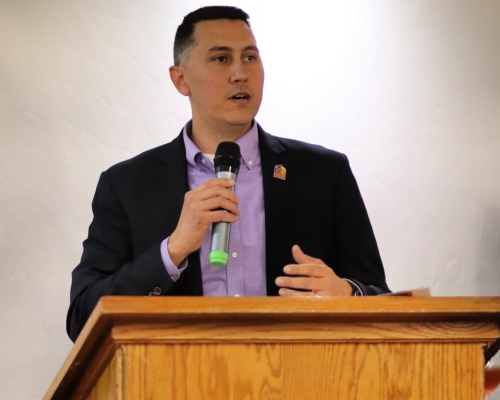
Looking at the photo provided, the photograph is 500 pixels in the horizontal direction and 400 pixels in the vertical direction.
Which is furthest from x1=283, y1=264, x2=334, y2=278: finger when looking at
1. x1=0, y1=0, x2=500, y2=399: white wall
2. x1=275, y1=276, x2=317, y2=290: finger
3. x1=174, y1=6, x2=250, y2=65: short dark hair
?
x1=0, y1=0, x2=500, y2=399: white wall

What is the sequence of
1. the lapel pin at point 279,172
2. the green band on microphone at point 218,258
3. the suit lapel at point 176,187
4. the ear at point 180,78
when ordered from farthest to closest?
the ear at point 180,78
the lapel pin at point 279,172
the suit lapel at point 176,187
the green band on microphone at point 218,258

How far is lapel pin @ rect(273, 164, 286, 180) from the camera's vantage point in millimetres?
2107

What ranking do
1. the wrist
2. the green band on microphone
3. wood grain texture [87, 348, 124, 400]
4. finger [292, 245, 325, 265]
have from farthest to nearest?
the wrist < finger [292, 245, 325, 265] < the green band on microphone < wood grain texture [87, 348, 124, 400]

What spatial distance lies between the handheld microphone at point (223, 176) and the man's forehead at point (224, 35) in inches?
23.7

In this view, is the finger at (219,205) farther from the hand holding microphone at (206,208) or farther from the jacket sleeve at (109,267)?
the jacket sleeve at (109,267)

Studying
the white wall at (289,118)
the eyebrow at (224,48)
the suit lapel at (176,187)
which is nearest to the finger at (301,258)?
the suit lapel at (176,187)

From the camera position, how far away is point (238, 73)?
2.16m

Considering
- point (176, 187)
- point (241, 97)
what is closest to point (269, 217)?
point (176, 187)

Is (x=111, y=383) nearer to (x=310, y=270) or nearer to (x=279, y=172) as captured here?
(x=310, y=270)

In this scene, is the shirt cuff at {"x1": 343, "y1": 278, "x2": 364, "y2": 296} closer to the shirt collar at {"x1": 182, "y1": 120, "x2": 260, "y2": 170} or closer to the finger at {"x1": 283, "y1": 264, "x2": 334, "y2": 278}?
the finger at {"x1": 283, "y1": 264, "x2": 334, "y2": 278}

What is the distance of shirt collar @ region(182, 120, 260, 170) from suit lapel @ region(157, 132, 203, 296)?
19mm

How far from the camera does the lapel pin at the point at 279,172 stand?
2107 mm

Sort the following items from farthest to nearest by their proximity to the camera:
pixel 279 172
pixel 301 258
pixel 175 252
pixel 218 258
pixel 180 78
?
1. pixel 180 78
2. pixel 279 172
3. pixel 175 252
4. pixel 301 258
5. pixel 218 258

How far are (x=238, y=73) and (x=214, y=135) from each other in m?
0.18
